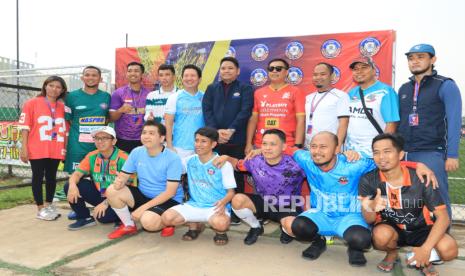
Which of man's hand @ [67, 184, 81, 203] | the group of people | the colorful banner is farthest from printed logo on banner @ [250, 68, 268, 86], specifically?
man's hand @ [67, 184, 81, 203]

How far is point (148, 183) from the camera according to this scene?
151 inches

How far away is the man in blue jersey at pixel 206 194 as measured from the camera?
3.50m

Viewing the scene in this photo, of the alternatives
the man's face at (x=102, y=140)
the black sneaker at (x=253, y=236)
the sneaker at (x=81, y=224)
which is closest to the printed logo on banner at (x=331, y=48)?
the black sneaker at (x=253, y=236)

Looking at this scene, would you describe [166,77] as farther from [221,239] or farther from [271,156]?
[221,239]

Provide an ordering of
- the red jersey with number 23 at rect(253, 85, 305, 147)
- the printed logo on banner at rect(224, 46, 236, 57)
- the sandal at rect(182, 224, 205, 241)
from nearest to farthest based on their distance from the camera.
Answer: the sandal at rect(182, 224, 205, 241), the red jersey with number 23 at rect(253, 85, 305, 147), the printed logo on banner at rect(224, 46, 236, 57)

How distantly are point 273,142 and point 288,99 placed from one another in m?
0.73

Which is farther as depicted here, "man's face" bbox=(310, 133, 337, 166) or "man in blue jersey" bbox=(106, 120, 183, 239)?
"man in blue jersey" bbox=(106, 120, 183, 239)

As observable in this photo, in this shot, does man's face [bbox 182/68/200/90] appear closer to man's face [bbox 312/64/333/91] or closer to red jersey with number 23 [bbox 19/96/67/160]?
man's face [bbox 312/64/333/91]

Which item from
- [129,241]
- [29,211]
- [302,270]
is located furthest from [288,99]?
[29,211]

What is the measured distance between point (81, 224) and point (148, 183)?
3.27ft

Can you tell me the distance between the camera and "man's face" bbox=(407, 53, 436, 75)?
134 inches

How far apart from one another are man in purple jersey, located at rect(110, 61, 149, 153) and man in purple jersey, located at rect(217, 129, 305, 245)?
5.39 ft

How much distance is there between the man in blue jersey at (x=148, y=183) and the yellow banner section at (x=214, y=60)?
2.67m

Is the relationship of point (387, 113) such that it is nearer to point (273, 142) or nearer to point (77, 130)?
point (273, 142)
